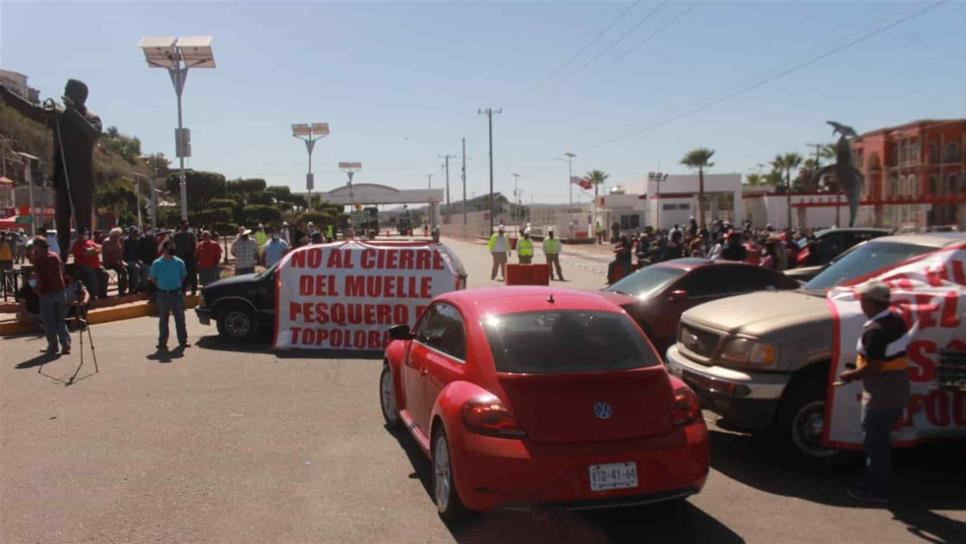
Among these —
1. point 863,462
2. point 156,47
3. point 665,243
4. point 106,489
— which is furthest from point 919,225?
point 106,489

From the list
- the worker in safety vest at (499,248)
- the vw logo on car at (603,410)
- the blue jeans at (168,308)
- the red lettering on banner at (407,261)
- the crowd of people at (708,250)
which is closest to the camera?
the vw logo on car at (603,410)

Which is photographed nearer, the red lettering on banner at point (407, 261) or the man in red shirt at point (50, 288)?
the man in red shirt at point (50, 288)

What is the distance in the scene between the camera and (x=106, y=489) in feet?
19.0

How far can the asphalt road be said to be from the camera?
4977 millimetres

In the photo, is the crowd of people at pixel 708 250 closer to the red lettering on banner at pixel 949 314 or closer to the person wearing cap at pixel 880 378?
the red lettering on banner at pixel 949 314

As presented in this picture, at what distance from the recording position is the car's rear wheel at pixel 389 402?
729 centimetres

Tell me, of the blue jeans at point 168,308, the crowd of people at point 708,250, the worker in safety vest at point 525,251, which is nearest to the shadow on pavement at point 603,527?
the blue jeans at point 168,308

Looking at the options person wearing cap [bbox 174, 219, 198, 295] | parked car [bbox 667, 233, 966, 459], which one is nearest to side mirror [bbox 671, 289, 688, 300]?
parked car [bbox 667, 233, 966, 459]

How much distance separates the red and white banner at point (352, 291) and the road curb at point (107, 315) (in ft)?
17.1

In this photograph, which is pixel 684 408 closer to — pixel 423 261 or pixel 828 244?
pixel 423 261

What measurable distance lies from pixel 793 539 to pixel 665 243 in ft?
50.1

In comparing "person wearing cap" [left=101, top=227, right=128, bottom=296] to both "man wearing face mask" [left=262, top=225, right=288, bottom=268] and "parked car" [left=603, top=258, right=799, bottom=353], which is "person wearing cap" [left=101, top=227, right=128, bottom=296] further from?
"parked car" [left=603, top=258, right=799, bottom=353]

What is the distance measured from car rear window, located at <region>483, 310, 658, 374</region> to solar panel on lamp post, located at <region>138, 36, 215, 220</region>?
21.4 m

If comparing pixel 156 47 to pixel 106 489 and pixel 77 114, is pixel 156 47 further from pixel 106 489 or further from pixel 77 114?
pixel 106 489
